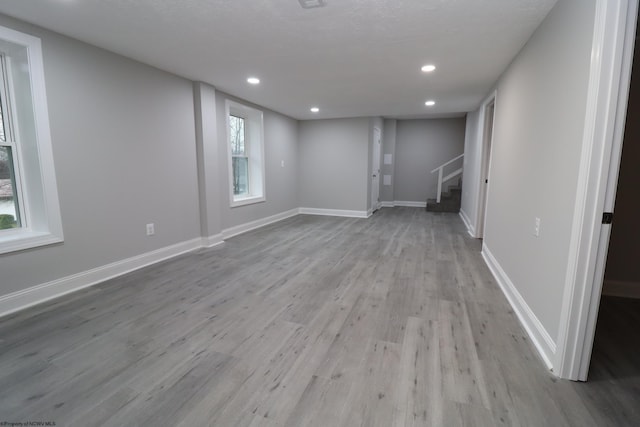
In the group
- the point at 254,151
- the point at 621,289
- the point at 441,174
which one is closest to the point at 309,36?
the point at 254,151

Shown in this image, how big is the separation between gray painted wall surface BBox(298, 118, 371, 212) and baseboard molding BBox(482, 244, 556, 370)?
4051 millimetres

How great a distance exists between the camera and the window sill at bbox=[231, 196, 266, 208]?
511 cm

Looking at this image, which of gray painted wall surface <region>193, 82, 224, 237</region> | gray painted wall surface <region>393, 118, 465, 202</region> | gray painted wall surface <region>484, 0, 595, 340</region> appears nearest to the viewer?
gray painted wall surface <region>484, 0, 595, 340</region>

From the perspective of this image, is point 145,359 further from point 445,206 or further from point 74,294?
point 445,206

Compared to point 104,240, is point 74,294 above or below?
below

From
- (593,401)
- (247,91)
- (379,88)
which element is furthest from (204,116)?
(593,401)

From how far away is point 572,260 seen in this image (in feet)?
5.16

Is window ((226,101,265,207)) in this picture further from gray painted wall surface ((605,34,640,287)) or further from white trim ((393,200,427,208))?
gray painted wall surface ((605,34,640,287))

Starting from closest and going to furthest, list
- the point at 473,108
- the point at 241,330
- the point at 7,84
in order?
the point at 241,330, the point at 7,84, the point at 473,108

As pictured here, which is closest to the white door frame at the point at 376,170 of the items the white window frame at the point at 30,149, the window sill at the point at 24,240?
the white window frame at the point at 30,149

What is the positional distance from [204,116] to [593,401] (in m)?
4.61

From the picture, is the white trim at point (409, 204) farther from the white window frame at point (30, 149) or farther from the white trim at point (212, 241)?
the white window frame at point (30, 149)

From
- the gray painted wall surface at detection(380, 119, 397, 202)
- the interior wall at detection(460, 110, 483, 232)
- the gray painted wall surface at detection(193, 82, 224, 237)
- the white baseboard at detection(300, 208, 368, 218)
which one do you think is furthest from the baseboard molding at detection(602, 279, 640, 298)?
the gray painted wall surface at detection(380, 119, 397, 202)

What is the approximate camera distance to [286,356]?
1.88 m
